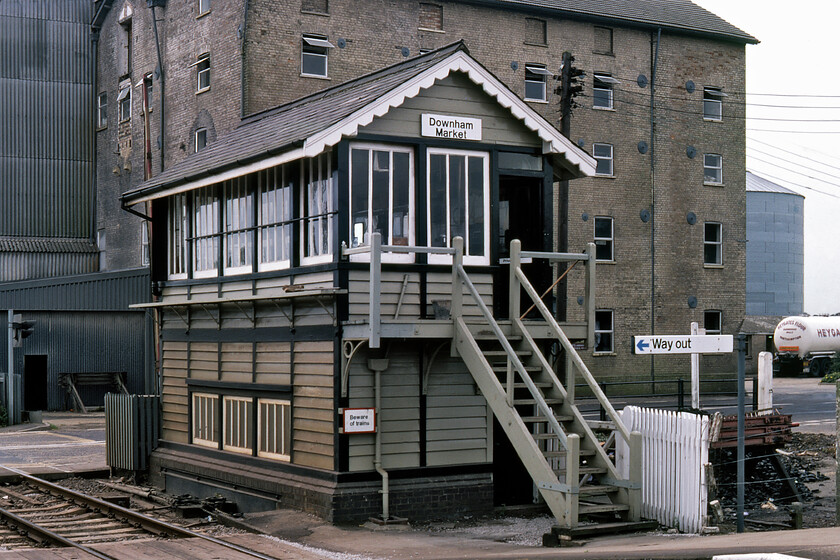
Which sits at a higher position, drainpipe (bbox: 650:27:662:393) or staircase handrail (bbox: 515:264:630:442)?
drainpipe (bbox: 650:27:662:393)

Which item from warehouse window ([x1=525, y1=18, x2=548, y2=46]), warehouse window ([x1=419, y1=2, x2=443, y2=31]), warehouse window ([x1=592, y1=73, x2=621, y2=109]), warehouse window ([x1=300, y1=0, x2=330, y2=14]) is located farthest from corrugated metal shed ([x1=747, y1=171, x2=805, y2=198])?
warehouse window ([x1=300, y1=0, x2=330, y2=14])

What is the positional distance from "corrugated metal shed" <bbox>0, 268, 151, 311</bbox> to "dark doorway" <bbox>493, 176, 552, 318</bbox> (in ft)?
74.3

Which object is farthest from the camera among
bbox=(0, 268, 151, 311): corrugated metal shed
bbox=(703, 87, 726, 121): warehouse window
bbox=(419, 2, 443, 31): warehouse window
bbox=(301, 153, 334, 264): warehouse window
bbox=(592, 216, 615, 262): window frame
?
bbox=(703, 87, 726, 121): warehouse window

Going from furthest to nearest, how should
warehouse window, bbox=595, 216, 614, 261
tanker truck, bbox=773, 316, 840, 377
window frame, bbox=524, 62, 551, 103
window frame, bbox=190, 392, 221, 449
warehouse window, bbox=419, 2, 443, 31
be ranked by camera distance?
tanker truck, bbox=773, 316, 840, 377 < warehouse window, bbox=595, 216, 614, 261 < window frame, bbox=524, 62, 551, 103 < warehouse window, bbox=419, 2, 443, 31 < window frame, bbox=190, 392, 221, 449

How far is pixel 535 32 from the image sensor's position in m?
38.5

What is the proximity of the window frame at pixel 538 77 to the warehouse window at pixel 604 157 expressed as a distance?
267 cm

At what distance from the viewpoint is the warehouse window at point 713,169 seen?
1628 inches

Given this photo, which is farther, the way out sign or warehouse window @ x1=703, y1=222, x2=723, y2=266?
warehouse window @ x1=703, y1=222, x2=723, y2=266

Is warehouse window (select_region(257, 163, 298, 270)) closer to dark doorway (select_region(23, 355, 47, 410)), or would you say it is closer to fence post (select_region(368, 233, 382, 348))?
fence post (select_region(368, 233, 382, 348))

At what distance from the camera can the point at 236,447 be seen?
18.0m

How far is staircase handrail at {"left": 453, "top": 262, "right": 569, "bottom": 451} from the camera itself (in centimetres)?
1297

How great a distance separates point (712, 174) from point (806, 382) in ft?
37.5

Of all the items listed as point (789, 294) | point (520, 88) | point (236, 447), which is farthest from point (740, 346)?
point (789, 294)

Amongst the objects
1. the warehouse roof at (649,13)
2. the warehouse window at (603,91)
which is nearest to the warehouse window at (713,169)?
the warehouse roof at (649,13)
